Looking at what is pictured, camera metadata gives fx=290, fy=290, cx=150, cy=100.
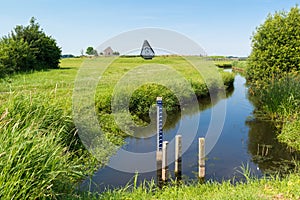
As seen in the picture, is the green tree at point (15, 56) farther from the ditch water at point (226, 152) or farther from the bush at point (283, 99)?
the bush at point (283, 99)

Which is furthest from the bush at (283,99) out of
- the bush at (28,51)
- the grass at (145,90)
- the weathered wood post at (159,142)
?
the bush at (28,51)

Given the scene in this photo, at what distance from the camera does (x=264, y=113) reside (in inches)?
512

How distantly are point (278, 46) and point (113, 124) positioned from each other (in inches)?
335

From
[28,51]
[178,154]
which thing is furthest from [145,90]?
[28,51]

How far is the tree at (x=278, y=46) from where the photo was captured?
12992mm

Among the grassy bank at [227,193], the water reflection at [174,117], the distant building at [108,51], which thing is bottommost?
the water reflection at [174,117]

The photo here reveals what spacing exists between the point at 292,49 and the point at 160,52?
7.60m

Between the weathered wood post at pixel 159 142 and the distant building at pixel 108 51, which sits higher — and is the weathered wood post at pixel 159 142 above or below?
below

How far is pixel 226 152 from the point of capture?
28.0ft

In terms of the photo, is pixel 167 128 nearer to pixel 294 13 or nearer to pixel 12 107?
pixel 12 107

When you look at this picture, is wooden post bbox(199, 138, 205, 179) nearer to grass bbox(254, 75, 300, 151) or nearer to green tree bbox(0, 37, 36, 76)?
grass bbox(254, 75, 300, 151)

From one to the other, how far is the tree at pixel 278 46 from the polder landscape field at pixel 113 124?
4 cm

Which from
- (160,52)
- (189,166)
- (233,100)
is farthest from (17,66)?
(189,166)

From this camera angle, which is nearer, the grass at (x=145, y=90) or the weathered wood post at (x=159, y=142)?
the weathered wood post at (x=159, y=142)
